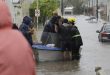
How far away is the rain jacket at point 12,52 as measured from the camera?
3.02 metres

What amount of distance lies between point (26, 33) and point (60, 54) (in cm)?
349

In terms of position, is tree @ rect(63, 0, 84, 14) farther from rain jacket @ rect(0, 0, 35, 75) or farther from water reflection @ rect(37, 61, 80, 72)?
rain jacket @ rect(0, 0, 35, 75)

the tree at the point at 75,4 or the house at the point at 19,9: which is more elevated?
the house at the point at 19,9

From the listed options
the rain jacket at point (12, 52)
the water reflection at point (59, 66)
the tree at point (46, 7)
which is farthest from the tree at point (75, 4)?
the rain jacket at point (12, 52)

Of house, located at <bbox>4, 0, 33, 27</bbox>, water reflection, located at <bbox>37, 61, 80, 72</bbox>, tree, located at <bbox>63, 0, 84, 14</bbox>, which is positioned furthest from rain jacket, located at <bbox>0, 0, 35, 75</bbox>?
tree, located at <bbox>63, 0, 84, 14</bbox>

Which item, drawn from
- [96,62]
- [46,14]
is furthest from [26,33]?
[46,14]

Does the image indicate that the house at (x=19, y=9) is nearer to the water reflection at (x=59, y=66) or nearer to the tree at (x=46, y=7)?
the tree at (x=46, y=7)

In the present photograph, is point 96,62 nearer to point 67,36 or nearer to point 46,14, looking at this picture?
point 67,36

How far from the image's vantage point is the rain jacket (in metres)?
3.02

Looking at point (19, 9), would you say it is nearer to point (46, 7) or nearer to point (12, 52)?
point (46, 7)

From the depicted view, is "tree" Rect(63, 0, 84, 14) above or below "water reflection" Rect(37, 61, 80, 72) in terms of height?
below

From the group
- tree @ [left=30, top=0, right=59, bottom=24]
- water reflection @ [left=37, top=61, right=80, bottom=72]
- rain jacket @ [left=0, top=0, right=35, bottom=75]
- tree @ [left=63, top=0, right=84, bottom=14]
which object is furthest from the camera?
tree @ [left=63, top=0, right=84, bottom=14]

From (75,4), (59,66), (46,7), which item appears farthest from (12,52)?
(75,4)

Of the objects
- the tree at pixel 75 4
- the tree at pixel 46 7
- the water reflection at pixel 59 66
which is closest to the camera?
the water reflection at pixel 59 66
